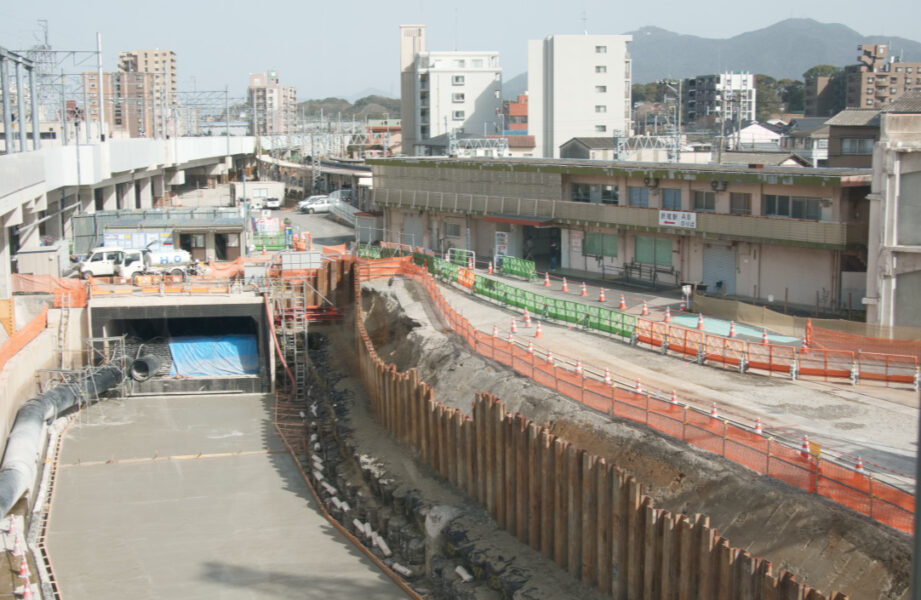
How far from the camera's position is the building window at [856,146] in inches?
Result: 2221

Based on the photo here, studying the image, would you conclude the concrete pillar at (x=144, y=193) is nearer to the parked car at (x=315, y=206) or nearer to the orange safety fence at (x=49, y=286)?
the parked car at (x=315, y=206)

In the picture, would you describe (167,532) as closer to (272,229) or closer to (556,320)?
(556,320)

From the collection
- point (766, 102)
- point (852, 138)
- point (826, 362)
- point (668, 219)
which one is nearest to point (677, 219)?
point (668, 219)

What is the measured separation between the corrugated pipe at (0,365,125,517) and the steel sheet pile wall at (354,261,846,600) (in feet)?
31.6

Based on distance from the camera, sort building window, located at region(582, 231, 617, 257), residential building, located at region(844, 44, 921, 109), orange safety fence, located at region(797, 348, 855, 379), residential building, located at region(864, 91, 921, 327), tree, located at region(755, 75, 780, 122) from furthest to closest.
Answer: tree, located at region(755, 75, 780, 122) → residential building, located at region(844, 44, 921, 109) → building window, located at region(582, 231, 617, 257) → residential building, located at region(864, 91, 921, 327) → orange safety fence, located at region(797, 348, 855, 379)

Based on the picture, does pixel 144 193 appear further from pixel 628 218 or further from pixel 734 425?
pixel 734 425

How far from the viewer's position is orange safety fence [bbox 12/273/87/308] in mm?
37375

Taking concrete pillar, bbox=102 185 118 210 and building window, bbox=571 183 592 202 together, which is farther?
concrete pillar, bbox=102 185 118 210

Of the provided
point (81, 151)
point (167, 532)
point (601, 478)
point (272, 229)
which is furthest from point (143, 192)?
point (601, 478)

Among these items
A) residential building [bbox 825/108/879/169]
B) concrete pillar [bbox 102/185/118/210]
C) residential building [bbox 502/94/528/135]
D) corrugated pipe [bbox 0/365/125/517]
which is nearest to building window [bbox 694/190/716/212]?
residential building [bbox 825/108/879/169]

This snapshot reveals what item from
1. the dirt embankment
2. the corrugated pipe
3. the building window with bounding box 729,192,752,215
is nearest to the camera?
the dirt embankment

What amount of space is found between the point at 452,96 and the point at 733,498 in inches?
3396

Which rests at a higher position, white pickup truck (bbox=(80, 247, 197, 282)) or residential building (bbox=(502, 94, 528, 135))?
residential building (bbox=(502, 94, 528, 135))

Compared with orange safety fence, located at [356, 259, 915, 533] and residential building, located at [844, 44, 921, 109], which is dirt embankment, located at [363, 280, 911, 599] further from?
residential building, located at [844, 44, 921, 109]
